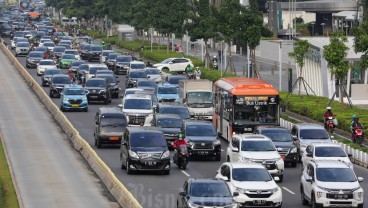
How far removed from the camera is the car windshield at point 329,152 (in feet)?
156

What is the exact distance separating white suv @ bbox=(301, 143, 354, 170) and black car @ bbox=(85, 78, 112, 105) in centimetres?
3672

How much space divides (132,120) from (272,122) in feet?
34.8

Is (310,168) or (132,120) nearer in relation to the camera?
(310,168)

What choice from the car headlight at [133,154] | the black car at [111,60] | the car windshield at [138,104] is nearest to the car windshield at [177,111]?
the car windshield at [138,104]

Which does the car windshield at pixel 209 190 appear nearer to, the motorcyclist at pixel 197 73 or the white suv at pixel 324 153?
the white suv at pixel 324 153

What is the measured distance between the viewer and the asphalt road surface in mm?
42812

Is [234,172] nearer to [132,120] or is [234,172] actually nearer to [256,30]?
[132,120]

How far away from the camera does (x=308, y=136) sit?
53844 mm

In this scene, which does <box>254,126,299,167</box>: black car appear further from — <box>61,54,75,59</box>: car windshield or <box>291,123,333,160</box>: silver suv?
<box>61,54,75,59</box>: car windshield

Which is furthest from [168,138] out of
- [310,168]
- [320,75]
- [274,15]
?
[274,15]

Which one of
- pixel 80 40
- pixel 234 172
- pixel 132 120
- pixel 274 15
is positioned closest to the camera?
pixel 234 172

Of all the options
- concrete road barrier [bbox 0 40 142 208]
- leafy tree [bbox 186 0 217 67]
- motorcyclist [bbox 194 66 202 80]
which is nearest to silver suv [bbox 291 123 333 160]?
concrete road barrier [bbox 0 40 142 208]

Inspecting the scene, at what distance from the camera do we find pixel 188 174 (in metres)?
49.8

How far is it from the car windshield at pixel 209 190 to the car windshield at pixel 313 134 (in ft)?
57.5
